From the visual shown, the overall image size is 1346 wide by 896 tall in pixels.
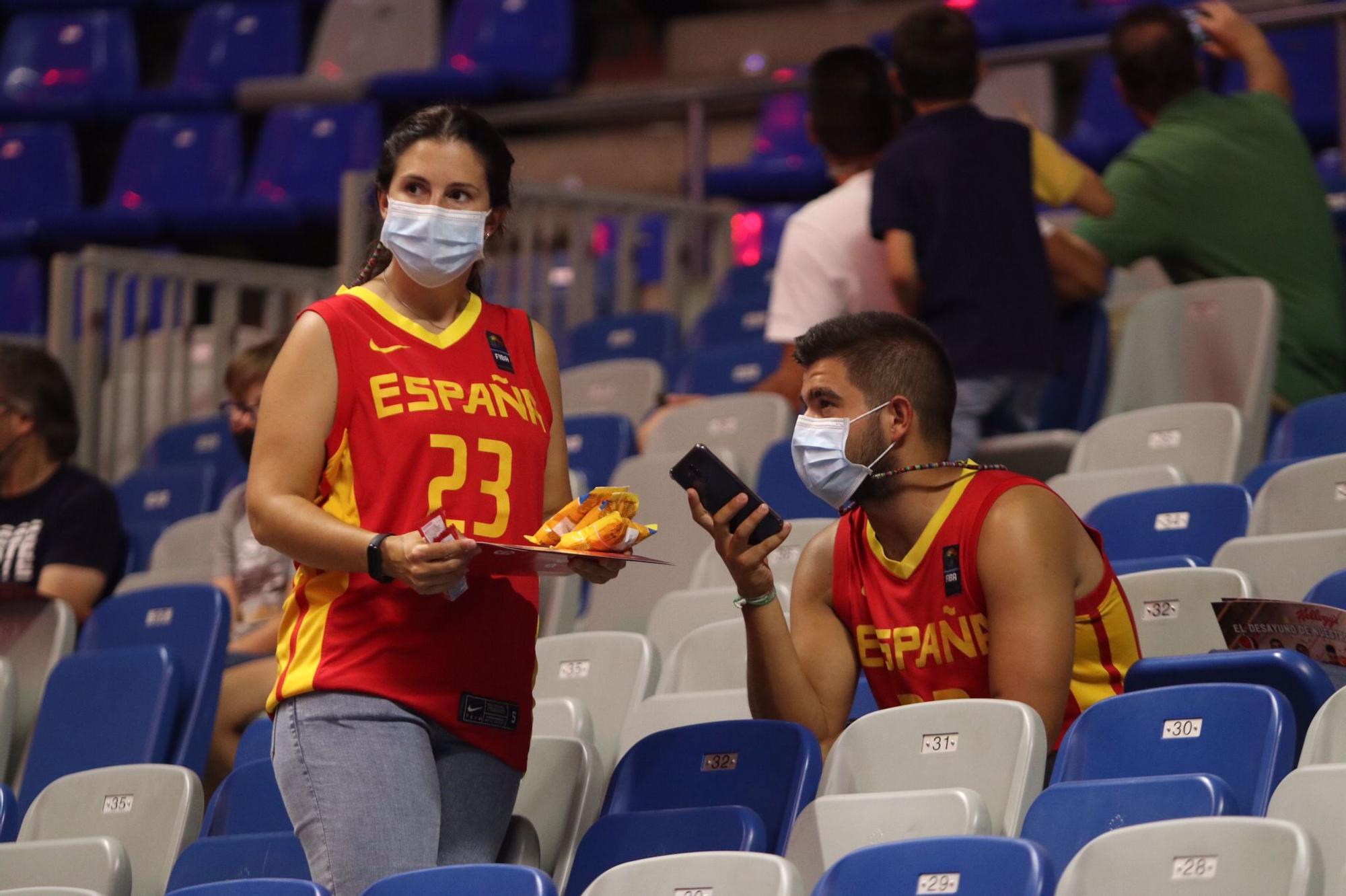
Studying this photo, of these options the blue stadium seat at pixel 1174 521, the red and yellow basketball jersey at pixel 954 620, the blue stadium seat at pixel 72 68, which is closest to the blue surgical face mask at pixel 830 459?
the red and yellow basketball jersey at pixel 954 620

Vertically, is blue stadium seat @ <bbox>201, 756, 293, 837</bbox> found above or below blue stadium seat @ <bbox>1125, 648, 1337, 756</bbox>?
below

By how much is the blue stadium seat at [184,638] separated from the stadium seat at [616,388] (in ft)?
5.80

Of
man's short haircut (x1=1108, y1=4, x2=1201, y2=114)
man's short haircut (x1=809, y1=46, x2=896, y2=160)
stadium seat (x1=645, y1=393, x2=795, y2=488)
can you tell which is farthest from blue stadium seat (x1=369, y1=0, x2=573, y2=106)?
man's short haircut (x1=1108, y1=4, x2=1201, y2=114)

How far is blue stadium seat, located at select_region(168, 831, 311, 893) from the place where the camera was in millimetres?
2834

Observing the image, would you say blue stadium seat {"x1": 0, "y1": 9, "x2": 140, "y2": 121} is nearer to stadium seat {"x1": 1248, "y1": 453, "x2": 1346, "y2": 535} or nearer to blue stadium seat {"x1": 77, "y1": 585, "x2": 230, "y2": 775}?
blue stadium seat {"x1": 77, "y1": 585, "x2": 230, "y2": 775}

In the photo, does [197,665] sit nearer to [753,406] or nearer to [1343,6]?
[753,406]

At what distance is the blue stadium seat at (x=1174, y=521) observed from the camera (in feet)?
11.6

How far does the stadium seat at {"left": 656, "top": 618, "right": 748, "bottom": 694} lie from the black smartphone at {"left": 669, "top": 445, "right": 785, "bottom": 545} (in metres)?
0.69

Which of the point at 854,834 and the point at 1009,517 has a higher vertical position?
the point at 1009,517

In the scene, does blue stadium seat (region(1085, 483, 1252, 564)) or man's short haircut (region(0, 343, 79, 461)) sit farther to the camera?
man's short haircut (region(0, 343, 79, 461))

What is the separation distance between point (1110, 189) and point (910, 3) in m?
4.28

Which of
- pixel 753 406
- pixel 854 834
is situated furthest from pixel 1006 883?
pixel 753 406

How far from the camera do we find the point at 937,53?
4.29m

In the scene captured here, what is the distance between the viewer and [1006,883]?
2070 millimetres
